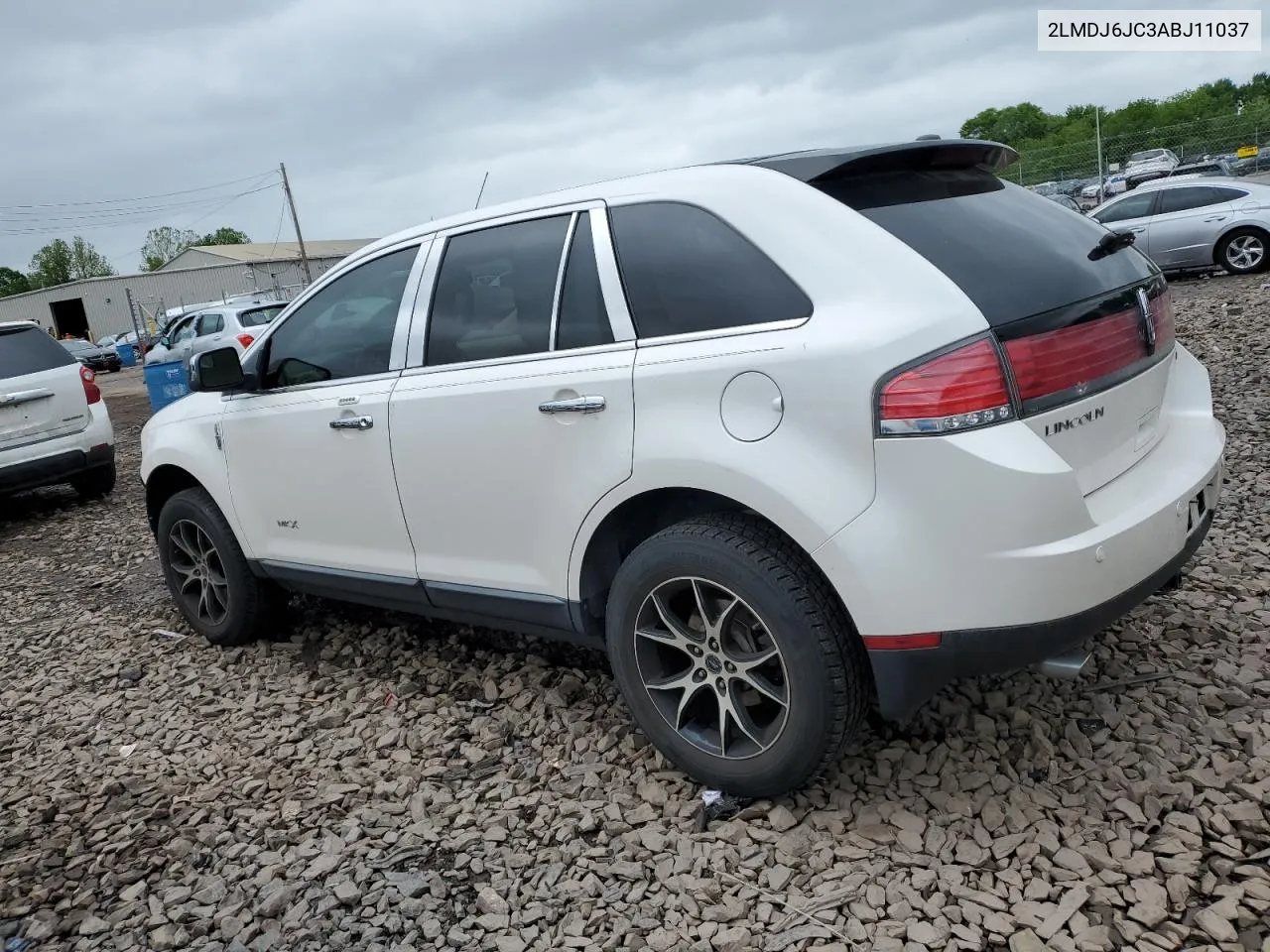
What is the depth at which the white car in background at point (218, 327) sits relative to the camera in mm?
20875

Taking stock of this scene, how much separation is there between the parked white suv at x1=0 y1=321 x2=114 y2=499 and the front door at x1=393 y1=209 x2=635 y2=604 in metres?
5.69

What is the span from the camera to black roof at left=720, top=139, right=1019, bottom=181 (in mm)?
2855

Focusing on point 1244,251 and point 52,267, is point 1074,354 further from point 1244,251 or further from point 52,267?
point 52,267

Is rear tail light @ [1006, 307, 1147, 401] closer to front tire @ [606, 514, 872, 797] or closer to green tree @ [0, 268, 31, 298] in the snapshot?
front tire @ [606, 514, 872, 797]

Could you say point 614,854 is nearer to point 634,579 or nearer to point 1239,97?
point 634,579

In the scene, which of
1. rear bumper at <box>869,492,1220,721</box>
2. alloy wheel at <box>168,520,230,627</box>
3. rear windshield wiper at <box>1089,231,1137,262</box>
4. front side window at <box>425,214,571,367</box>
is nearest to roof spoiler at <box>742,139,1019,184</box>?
rear windshield wiper at <box>1089,231,1137,262</box>

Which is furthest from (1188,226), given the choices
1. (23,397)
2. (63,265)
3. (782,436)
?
(63,265)

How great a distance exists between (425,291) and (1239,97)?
71.1 metres

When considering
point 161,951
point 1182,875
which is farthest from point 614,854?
point 1182,875

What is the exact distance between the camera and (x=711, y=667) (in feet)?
9.60

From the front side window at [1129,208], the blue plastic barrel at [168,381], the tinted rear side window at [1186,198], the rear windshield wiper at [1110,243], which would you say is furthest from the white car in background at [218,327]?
the rear windshield wiper at [1110,243]

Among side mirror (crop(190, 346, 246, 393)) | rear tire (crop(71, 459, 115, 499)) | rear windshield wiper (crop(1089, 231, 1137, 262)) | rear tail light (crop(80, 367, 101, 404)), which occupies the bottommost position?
rear tire (crop(71, 459, 115, 499))

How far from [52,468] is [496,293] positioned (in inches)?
242

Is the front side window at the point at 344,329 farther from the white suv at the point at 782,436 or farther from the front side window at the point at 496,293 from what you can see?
the front side window at the point at 496,293
